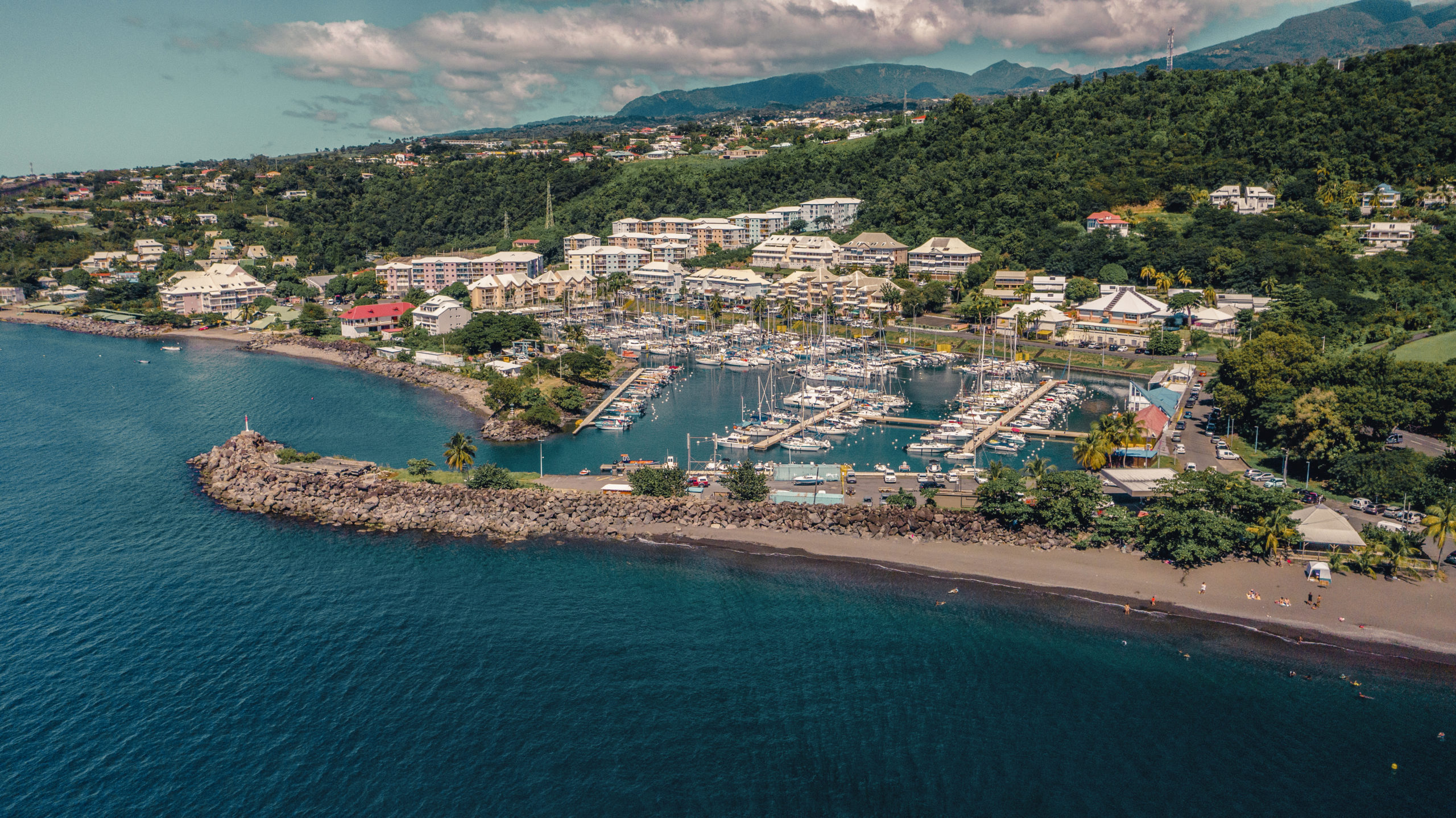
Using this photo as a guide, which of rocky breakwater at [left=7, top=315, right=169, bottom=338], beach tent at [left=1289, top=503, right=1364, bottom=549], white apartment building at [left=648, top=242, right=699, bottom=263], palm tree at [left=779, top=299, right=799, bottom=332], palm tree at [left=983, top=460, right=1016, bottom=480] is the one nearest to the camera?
beach tent at [left=1289, top=503, right=1364, bottom=549]

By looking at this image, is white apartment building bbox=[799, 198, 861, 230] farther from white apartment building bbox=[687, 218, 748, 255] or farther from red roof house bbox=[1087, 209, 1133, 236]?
red roof house bbox=[1087, 209, 1133, 236]

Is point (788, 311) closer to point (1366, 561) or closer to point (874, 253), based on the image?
point (874, 253)

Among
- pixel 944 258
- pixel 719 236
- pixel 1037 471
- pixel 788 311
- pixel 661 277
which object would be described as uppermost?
pixel 719 236

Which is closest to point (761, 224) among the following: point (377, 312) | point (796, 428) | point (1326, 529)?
point (377, 312)

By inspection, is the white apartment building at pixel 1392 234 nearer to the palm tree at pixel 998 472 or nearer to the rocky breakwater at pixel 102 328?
the palm tree at pixel 998 472

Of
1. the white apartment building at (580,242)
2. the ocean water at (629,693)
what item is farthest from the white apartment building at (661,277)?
the ocean water at (629,693)

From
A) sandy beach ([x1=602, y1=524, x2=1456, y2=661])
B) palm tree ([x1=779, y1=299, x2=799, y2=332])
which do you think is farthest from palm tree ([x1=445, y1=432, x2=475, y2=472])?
palm tree ([x1=779, y1=299, x2=799, y2=332])
